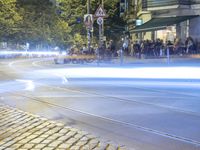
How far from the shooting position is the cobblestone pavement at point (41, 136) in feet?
27.0

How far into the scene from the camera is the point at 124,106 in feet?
43.3

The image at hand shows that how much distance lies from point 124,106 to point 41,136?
4.46 metres

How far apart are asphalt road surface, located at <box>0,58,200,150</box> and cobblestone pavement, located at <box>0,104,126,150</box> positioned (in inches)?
15.2

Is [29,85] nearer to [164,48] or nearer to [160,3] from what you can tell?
[164,48]

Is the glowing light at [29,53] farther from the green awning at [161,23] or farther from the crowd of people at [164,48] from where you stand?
the crowd of people at [164,48]

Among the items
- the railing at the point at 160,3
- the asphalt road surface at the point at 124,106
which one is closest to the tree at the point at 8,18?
the railing at the point at 160,3

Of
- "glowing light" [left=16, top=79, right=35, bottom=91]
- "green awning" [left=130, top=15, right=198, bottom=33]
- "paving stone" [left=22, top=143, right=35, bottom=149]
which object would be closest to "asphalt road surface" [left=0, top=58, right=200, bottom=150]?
"glowing light" [left=16, top=79, right=35, bottom=91]

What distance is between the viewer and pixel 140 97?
49.7 ft

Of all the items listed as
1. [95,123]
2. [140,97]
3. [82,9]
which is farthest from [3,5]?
[95,123]

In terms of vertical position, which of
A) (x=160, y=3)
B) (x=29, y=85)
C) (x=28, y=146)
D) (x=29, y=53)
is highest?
(x=160, y=3)

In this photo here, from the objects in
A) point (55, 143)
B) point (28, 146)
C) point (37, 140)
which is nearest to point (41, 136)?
point (37, 140)

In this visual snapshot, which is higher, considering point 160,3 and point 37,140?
point 160,3

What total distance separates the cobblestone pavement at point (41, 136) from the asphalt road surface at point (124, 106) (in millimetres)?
385

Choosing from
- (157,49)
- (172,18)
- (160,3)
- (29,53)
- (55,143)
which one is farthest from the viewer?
(29,53)
